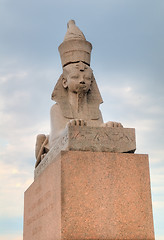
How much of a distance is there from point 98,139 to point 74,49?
2092mm

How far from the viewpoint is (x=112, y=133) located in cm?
540

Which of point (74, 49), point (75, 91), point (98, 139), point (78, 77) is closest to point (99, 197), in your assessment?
point (98, 139)

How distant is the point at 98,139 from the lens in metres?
5.28

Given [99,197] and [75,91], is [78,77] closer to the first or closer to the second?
[75,91]

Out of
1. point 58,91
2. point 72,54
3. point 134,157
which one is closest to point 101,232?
point 134,157

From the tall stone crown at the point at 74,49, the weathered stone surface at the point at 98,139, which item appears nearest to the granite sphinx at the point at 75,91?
the tall stone crown at the point at 74,49

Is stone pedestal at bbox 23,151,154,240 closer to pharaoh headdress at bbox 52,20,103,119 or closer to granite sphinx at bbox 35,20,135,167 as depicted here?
granite sphinx at bbox 35,20,135,167

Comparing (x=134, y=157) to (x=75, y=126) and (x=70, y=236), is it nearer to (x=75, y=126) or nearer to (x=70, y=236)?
(x=75, y=126)

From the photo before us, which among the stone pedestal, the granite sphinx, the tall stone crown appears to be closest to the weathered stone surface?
the stone pedestal

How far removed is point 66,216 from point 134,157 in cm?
132

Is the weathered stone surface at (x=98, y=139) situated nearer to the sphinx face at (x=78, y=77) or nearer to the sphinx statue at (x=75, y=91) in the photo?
the sphinx statue at (x=75, y=91)

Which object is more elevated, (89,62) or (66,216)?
(89,62)

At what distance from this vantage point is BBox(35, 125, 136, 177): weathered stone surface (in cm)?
516

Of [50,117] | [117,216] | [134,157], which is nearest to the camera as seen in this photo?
[117,216]
